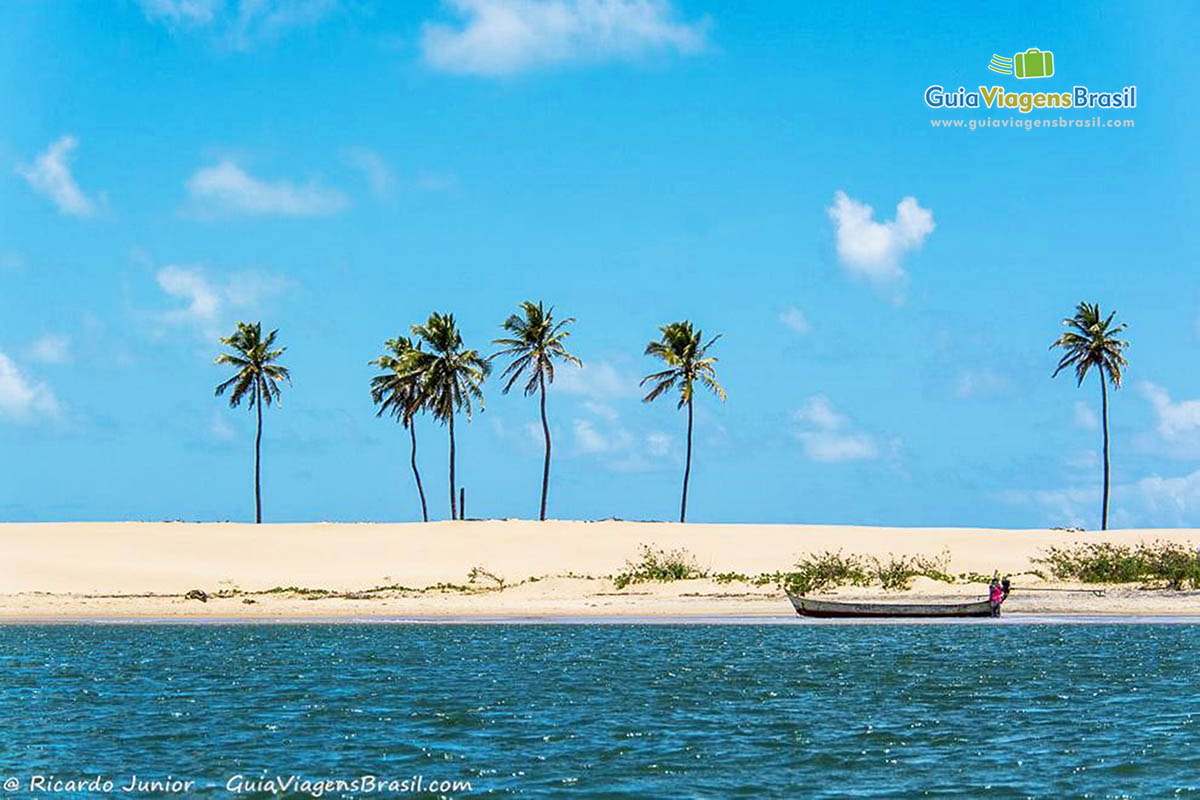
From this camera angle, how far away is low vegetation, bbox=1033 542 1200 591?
5941 centimetres

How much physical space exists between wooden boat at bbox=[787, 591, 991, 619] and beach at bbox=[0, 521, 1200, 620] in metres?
2.62

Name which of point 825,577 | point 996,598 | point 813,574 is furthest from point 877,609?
point 813,574

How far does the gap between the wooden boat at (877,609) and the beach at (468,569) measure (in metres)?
2.62

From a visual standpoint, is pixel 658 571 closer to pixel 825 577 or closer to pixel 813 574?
pixel 813 574

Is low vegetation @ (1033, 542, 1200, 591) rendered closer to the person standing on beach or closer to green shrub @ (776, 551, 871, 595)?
green shrub @ (776, 551, 871, 595)

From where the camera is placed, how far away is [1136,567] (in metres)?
61.4

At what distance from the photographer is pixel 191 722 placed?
29.6 meters

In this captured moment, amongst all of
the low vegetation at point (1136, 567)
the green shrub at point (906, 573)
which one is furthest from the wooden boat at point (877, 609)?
the low vegetation at point (1136, 567)

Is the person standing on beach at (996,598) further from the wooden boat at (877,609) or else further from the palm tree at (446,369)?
the palm tree at (446,369)

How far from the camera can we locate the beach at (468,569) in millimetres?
56688

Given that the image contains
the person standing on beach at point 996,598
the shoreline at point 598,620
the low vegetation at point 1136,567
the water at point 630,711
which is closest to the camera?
the water at point 630,711

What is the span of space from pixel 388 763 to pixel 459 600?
3512 centimetres

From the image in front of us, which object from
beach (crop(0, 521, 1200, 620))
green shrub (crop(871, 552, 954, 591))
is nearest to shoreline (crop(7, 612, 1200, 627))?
beach (crop(0, 521, 1200, 620))

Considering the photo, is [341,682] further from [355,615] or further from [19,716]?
[355,615]
